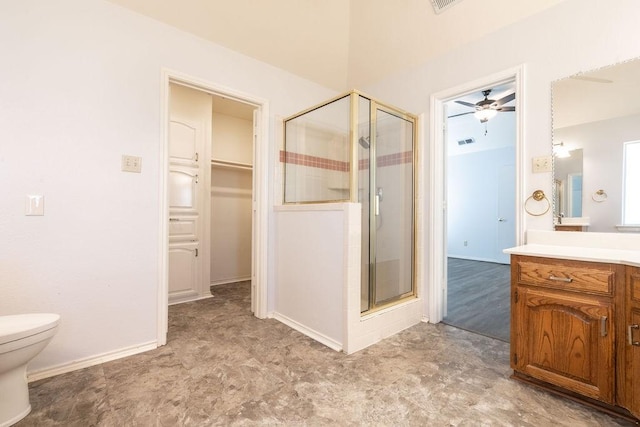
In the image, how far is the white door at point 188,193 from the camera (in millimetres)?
3340

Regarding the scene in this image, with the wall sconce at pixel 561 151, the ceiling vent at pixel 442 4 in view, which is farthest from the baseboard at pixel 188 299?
the ceiling vent at pixel 442 4

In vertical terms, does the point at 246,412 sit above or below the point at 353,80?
below

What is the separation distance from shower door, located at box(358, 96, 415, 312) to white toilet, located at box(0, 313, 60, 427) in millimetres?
1950

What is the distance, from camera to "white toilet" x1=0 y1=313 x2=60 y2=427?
1318mm

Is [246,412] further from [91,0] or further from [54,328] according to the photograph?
[91,0]

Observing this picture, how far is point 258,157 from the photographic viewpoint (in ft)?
9.30

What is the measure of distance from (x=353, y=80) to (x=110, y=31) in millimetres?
2305

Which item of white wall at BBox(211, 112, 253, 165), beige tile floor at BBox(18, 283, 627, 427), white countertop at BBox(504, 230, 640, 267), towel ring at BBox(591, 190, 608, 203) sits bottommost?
beige tile floor at BBox(18, 283, 627, 427)

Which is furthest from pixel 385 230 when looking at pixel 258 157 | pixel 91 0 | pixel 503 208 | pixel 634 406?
pixel 503 208

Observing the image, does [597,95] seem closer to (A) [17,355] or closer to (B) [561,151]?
(B) [561,151]

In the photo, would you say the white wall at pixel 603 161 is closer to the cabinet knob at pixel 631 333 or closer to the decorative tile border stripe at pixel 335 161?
the cabinet knob at pixel 631 333

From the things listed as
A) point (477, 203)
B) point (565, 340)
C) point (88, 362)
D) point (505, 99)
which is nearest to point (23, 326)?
point (88, 362)

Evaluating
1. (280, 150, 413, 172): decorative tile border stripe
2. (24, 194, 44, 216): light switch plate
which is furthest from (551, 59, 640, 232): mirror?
(24, 194, 44, 216): light switch plate

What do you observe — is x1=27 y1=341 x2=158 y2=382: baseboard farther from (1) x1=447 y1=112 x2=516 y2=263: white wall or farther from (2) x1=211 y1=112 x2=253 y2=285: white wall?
(1) x1=447 y1=112 x2=516 y2=263: white wall
